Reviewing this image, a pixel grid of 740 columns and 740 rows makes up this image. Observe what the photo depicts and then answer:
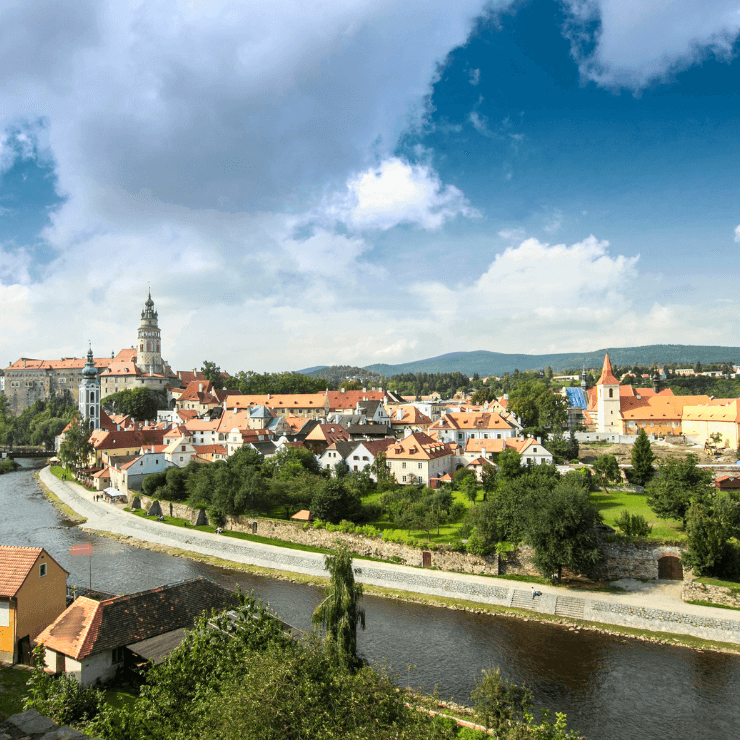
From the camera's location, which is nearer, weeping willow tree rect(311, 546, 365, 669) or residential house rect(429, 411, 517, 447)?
weeping willow tree rect(311, 546, 365, 669)

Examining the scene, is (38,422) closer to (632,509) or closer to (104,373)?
(104,373)

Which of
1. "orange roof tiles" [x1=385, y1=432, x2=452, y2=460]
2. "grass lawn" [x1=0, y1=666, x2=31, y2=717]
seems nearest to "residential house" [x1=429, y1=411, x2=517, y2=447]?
"orange roof tiles" [x1=385, y1=432, x2=452, y2=460]

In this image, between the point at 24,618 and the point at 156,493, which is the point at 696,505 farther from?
the point at 156,493

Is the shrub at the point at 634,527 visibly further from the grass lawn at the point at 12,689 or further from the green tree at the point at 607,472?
the grass lawn at the point at 12,689

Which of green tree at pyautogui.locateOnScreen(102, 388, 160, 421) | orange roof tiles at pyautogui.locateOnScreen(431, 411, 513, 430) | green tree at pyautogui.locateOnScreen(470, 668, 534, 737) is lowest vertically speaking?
green tree at pyautogui.locateOnScreen(470, 668, 534, 737)

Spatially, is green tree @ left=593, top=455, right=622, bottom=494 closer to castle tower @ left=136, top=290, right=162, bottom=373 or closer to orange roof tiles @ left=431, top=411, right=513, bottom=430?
orange roof tiles @ left=431, top=411, right=513, bottom=430

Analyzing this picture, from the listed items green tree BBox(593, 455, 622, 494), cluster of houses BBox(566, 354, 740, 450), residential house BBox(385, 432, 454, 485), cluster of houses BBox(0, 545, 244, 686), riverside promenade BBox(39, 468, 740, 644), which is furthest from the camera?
cluster of houses BBox(566, 354, 740, 450)
